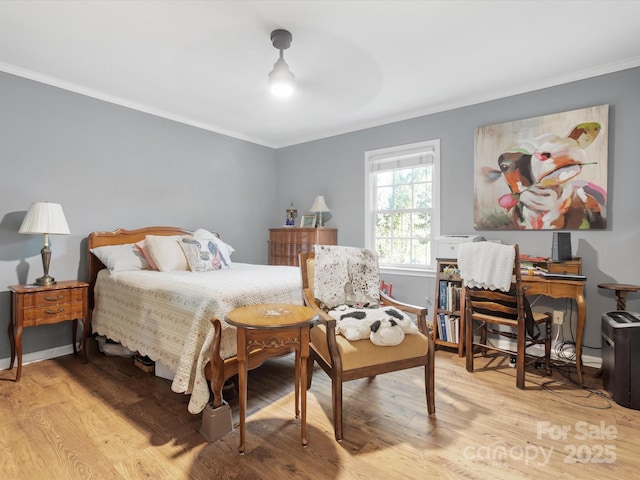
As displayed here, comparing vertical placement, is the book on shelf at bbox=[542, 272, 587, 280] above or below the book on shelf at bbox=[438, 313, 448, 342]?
above

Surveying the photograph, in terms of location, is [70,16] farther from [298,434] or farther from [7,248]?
[298,434]

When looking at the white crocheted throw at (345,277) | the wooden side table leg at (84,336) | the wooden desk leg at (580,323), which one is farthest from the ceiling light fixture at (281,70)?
the wooden desk leg at (580,323)

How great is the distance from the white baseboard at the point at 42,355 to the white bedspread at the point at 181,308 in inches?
15.4

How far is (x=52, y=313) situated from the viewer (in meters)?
2.79

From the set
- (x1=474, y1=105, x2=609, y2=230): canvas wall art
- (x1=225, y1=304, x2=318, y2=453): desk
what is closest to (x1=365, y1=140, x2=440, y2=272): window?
(x1=474, y1=105, x2=609, y2=230): canvas wall art

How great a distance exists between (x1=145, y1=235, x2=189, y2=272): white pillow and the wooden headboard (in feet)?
1.32

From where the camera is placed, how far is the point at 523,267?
298 cm

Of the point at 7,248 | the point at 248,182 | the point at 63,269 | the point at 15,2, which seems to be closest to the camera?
the point at 15,2

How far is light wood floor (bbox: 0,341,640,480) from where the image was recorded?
1661 millimetres

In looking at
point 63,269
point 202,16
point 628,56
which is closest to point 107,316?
point 63,269

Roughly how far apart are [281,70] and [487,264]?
6.95ft

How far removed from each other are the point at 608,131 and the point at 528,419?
240 centimetres

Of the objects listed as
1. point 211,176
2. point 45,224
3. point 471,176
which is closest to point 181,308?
point 45,224

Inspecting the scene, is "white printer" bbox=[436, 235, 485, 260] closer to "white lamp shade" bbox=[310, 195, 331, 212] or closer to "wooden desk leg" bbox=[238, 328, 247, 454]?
"white lamp shade" bbox=[310, 195, 331, 212]
